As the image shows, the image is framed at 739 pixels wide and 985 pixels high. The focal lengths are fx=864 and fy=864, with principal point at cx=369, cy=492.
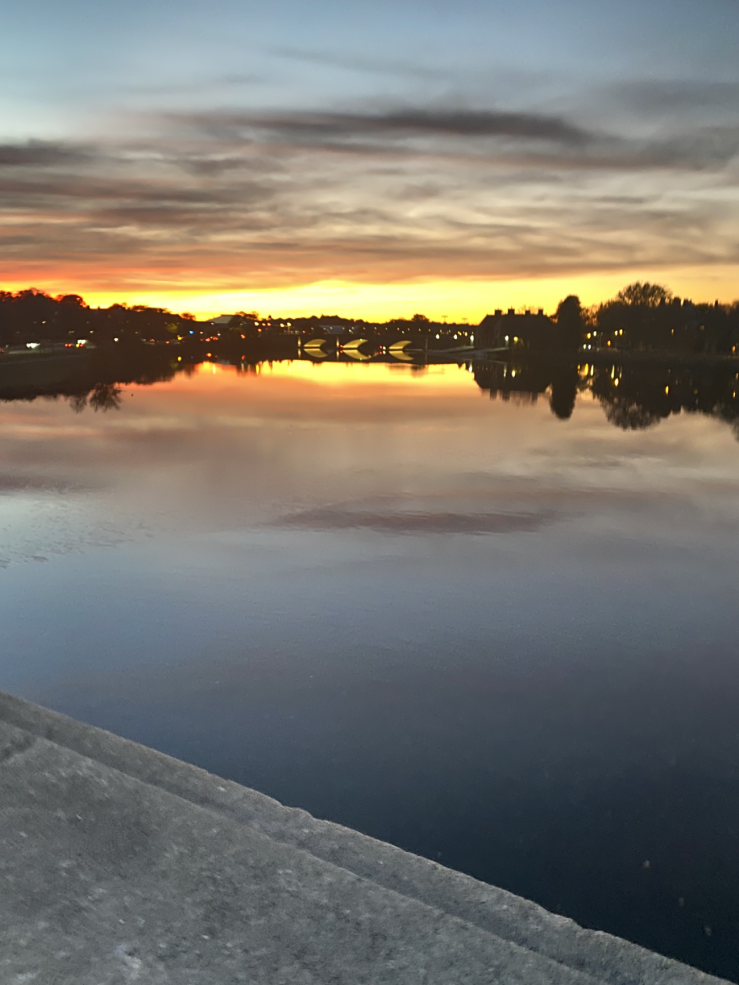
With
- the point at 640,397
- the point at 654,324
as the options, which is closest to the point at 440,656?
the point at 640,397

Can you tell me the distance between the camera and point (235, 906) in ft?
11.1

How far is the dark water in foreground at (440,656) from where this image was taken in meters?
6.25

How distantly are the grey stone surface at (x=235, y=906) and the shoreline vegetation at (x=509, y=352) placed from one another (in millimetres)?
53274

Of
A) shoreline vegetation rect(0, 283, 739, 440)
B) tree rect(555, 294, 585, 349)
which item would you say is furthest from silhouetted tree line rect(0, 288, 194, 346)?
tree rect(555, 294, 585, 349)

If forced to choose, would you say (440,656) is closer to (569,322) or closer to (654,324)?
(654,324)

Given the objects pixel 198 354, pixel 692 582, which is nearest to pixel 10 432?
pixel 692 582

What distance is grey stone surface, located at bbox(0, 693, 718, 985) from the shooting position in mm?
3092

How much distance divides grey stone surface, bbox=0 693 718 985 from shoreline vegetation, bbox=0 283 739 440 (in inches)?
2097

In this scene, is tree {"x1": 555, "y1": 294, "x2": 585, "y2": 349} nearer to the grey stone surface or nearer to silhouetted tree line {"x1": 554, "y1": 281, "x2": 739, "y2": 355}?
silhouetted tree line {"x1": 554, "y1": 281, "x2": 739, "y2": 355}

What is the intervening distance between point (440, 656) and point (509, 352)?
176m

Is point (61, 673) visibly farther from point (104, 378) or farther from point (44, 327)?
point (44, 327)

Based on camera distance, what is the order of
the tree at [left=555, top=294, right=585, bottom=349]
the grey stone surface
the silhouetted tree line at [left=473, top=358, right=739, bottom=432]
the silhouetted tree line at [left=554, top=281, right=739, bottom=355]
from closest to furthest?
1. the grey stone surface
2. the silhouetted tree line at [left=473, top=358, right=739, bottom=432]
3. the silhouetted tree line at [left=554, top=281, right=739, bottom=355]
4. the tree at [left=555, top=294, right=585, bottom=349]

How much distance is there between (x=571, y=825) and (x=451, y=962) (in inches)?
140

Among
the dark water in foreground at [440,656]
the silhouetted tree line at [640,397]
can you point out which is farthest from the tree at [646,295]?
the dark water in foreground at [440,656]
